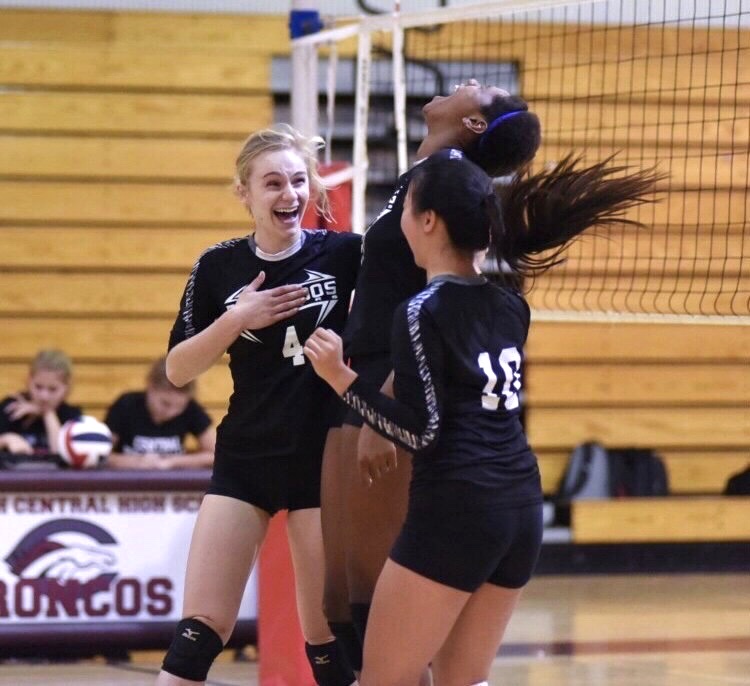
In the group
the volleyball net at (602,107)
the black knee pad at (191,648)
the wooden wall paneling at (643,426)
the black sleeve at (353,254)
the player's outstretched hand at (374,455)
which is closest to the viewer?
the player's outstretched hand at (374,455)

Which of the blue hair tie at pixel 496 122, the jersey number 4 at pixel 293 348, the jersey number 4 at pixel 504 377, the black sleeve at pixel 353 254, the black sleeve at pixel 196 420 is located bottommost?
the black sleeve at pixel 196 420

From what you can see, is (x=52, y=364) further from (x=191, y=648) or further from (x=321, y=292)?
(x=191, y=648)

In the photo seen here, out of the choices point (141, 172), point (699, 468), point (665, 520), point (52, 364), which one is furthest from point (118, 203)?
point (699, 468)

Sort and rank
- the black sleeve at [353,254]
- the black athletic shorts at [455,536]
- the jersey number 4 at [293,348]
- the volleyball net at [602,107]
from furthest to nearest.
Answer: the volleyball net at [602,107] < the black sleeve at [353,254] < the jersey number 4 at [293,348] < the black athletic shorts at [455,536]

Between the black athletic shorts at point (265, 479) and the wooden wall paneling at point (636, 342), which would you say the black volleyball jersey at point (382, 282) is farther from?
the wooden wall paneling at point (636, 342)

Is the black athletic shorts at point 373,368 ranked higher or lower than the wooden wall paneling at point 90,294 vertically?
higher

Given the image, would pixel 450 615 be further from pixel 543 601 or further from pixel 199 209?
pixel 199 209

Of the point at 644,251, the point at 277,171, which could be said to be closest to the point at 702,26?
the point at 644,251

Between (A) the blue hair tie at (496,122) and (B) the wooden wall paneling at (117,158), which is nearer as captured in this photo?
(A) the blue hair tie at (496,122)

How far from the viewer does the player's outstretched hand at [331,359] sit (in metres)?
3.01

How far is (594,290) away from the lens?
887 centimetres

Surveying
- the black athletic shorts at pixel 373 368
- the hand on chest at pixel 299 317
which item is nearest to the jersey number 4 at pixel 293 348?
the hand on chest at pixel 299 317

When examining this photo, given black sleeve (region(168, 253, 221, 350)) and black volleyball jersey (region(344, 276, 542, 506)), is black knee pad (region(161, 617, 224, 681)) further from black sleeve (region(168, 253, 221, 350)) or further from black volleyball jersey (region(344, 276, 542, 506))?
black volleyball jersey (region(344, 276, 542, 506))

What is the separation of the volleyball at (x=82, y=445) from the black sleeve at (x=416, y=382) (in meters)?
3.49
